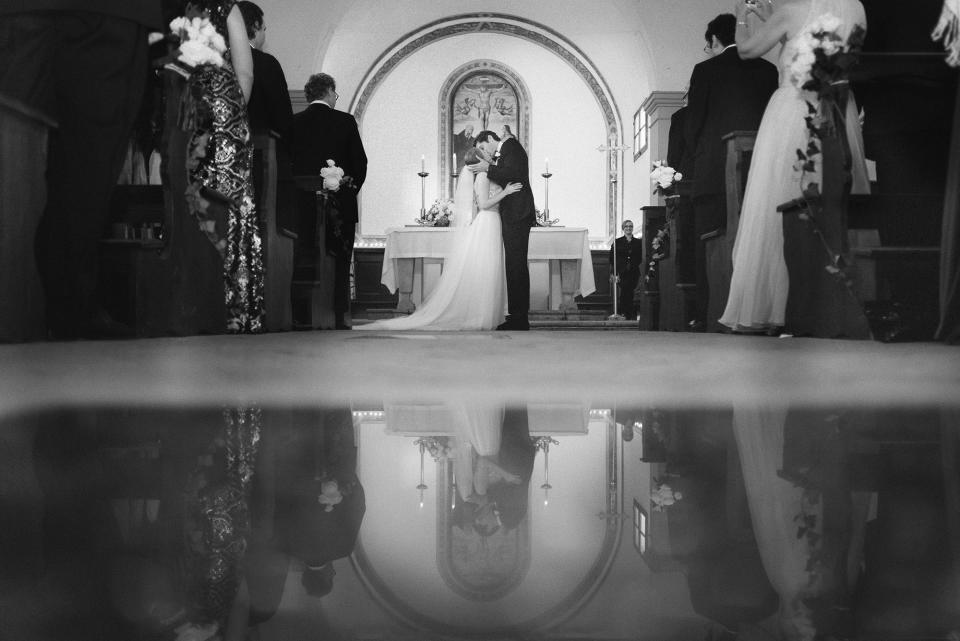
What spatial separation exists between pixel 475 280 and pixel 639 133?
6670mm

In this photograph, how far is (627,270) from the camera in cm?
1156

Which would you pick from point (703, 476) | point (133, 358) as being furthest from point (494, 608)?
point (133, 358)

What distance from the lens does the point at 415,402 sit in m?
1.43

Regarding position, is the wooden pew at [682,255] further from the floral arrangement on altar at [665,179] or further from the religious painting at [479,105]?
the religious painting at [479,105]

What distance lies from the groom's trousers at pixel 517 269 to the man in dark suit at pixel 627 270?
4.37 metres

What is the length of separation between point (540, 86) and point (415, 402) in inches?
533

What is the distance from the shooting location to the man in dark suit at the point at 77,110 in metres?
3.51

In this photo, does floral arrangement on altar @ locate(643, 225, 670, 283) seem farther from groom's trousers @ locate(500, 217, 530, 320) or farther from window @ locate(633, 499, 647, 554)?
window @ locate(633, 499, 647, 554)

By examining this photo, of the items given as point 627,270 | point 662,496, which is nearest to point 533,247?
point 627,270

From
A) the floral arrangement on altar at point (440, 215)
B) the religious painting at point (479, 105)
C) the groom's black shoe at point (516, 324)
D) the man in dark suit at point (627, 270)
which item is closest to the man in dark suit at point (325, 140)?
the groom's black shoe at point (516, 324)

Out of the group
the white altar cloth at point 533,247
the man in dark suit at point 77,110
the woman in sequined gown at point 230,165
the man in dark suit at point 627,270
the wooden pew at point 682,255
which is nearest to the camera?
the man in dark suit at point 77,110

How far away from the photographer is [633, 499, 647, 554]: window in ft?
1.47

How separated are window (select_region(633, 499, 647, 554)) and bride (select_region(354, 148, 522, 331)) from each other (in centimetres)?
669

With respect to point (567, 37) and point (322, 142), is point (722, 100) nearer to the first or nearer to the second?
point (322, 142)
